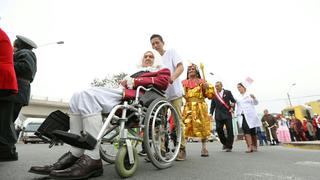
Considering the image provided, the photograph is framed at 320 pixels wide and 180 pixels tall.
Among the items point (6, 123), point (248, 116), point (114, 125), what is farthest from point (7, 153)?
point (248, 116)

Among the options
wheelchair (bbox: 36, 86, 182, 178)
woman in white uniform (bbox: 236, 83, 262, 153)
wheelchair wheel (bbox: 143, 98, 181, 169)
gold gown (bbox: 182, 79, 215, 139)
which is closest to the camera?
wheelchair (bbox: 36, 86, 182, 178)

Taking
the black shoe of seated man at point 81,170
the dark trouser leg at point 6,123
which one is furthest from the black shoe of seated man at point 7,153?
the black shoe of seated man at point 81,170

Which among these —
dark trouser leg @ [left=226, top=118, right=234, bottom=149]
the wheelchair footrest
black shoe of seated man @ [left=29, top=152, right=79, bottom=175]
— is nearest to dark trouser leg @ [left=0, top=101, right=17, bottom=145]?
black shoe of seated man @ [left=29, top=152, right=79, bottom=175]

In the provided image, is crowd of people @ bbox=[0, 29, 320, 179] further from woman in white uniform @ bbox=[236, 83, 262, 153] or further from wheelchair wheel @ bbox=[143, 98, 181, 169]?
wheelchair wheel @ bbox=[143, 98, 181, 169]

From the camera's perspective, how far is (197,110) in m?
4.76

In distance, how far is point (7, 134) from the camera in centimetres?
362

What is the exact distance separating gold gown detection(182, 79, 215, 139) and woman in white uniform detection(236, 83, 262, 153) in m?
1.98

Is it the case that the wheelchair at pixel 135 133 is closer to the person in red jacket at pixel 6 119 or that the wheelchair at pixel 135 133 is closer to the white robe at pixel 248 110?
the person in red jacket at pixel 6 119

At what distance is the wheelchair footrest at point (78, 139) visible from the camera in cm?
201

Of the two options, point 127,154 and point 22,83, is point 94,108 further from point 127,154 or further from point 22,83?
A: point 22,83

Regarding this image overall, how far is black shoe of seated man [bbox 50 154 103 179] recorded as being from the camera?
2.06 m

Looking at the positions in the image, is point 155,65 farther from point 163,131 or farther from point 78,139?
point 78,139

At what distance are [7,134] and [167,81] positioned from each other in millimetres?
2345

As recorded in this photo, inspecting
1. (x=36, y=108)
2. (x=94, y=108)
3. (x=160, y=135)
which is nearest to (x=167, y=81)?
(x=160, y=135)
